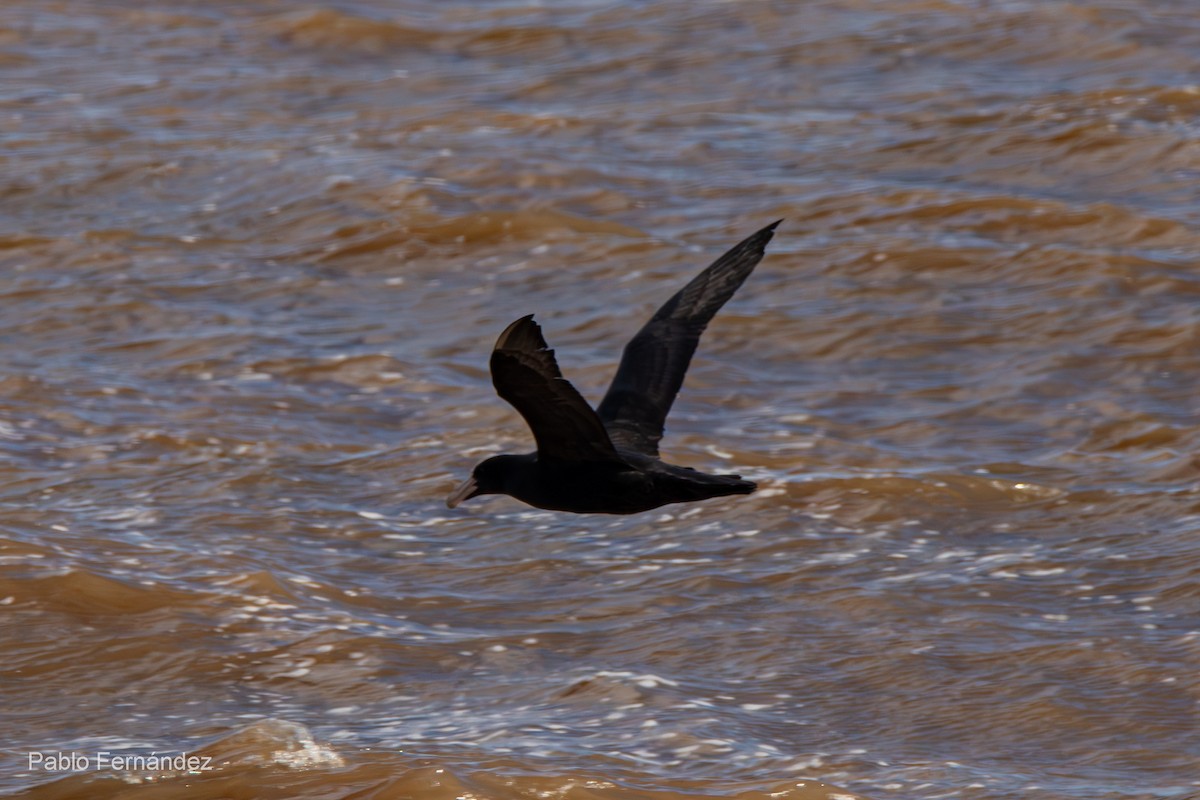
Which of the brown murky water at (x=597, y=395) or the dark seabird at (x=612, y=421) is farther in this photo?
the brown murky water at (x=597, y=395)

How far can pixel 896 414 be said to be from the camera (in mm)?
9398

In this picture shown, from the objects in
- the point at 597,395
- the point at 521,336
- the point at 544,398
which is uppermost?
the point at 521,336

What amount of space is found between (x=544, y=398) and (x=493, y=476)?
2.10 ft

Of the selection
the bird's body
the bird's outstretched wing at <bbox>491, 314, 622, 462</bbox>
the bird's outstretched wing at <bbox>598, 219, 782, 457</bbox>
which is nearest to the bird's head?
the bird's body

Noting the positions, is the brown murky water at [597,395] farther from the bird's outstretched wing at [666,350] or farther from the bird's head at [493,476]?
the bird's outstretched wing at [666,350]

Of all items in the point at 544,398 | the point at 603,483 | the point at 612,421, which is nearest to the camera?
the point at 544,398

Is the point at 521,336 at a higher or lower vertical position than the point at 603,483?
higher

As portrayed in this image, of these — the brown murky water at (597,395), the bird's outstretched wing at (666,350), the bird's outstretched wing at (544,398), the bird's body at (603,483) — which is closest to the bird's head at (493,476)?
the bird's body at (603,483)

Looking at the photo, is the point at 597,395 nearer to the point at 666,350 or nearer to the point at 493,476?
the point at 666,350

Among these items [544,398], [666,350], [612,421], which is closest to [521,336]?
[544,398]

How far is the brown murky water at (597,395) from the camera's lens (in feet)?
21.6

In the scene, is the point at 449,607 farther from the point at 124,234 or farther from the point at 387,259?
the point at 124,234

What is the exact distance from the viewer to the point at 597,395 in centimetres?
955

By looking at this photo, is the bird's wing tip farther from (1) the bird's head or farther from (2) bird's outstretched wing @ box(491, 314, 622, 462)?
(1) the bird's head
